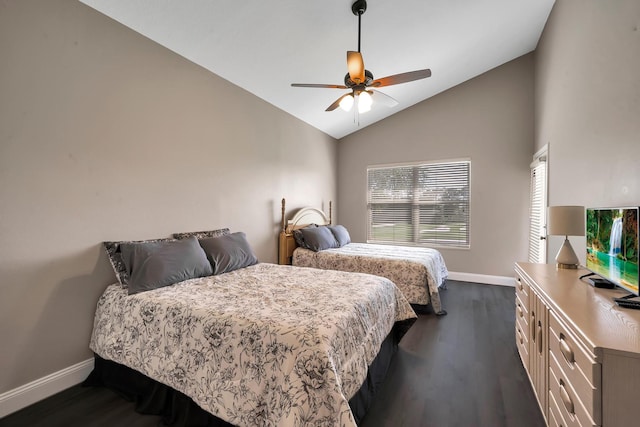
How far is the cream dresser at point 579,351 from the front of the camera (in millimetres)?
913

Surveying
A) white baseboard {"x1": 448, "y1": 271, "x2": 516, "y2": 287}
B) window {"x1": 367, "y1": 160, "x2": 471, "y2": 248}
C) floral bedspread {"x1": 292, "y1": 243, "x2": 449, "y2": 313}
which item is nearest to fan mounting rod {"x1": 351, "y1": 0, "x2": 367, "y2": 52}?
floral bedspread {"x1": 292, "y1": 243, "x2": 449, "y2": 313}

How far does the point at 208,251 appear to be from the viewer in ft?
8.55

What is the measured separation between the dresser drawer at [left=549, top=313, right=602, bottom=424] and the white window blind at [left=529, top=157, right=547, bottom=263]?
238cm

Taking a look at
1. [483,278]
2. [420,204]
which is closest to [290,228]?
[420,204]

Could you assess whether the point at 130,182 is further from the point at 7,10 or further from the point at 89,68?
Result: the point at 7,10

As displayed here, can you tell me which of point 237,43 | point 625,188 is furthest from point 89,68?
point 625,188

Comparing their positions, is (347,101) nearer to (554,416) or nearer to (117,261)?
(117,261)

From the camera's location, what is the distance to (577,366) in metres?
1.10

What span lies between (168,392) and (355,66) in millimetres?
2528

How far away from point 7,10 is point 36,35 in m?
0.15

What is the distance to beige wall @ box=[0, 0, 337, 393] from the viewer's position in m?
1.76

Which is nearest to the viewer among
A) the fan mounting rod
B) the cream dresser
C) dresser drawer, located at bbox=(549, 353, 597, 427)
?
the cream dresser

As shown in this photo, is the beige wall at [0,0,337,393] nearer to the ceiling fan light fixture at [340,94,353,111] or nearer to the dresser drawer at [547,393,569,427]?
the ceiling fan light fixture at [340,94,353,111]

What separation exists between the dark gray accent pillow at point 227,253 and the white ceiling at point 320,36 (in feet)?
5.98
